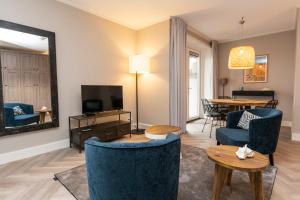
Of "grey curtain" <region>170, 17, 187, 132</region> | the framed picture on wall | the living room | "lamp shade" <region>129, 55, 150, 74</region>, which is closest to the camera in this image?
the living room

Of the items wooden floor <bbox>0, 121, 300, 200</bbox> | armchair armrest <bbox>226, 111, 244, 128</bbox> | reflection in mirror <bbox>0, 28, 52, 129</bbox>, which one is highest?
reflection in mirror <bbox>0, 28, 52, 129</bbox>

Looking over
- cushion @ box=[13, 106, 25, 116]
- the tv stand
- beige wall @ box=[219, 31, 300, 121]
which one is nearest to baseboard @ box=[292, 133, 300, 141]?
beige wall @ box=[219, 31, 300, 121]

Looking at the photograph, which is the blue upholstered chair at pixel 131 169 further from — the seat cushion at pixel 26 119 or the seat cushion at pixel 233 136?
the seat cushion at pixel 26 119

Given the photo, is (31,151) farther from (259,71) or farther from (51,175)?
(259,71)

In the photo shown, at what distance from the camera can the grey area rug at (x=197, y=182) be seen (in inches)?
74.1

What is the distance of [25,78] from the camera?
2873 mm

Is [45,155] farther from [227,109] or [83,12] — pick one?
[227,109]

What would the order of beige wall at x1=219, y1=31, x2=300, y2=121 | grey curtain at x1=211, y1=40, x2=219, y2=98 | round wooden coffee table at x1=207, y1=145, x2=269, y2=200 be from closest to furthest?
round wooden coffee table at x1=207, y1=145, x2=269, y2=200, beige wall at x1=219, y1=31, x2=300, y2=121, grey curtain at x1=211, y1=40, x2=219, y2=98

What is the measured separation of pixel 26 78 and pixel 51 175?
5.17 ft

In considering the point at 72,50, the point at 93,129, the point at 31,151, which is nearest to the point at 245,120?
the point at 93,129

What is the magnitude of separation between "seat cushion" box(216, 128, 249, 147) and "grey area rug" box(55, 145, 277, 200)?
0.40m

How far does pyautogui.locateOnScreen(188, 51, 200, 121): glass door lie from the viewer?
20.5ft

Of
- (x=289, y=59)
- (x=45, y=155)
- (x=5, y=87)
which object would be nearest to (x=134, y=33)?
(x=5, y=87)

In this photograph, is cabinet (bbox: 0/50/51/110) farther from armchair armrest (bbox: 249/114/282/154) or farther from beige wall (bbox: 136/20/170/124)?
armchair armrest (bbox: 249/114/282/154)
